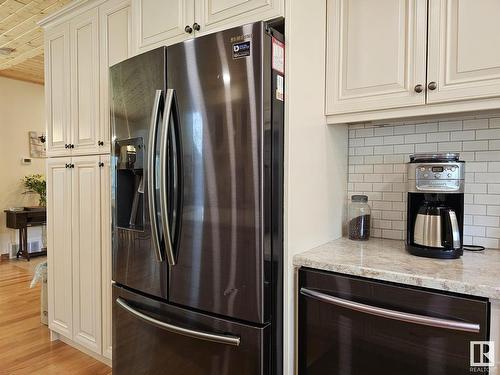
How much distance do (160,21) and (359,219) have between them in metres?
1.39

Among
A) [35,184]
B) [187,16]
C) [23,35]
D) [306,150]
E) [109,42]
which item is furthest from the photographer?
[35,184]

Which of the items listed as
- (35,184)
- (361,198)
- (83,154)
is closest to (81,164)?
(83,154)

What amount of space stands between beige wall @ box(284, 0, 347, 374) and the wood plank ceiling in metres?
2.41

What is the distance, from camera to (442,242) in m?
1.37

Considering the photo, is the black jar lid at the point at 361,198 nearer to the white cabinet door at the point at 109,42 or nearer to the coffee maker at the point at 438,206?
the coffee maker at the point at 438,206

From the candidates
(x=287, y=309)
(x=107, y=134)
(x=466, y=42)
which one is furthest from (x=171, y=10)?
(x=287, y=309)

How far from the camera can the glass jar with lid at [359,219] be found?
1.74m

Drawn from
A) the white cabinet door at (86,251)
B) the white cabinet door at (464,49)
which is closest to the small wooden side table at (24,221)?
the white cabinet door at (86,251)

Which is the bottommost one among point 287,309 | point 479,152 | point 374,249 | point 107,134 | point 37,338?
point 37,338

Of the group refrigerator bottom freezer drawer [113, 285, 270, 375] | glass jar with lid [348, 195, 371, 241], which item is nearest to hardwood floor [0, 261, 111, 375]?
refrigerator bottom freezer drawer [113, 285, 270, 375]

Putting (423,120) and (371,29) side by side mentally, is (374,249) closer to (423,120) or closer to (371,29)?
(423,120)

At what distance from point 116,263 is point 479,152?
183cm

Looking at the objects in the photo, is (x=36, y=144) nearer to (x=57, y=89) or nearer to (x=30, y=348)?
(x=57, y=89)

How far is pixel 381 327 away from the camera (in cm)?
119
